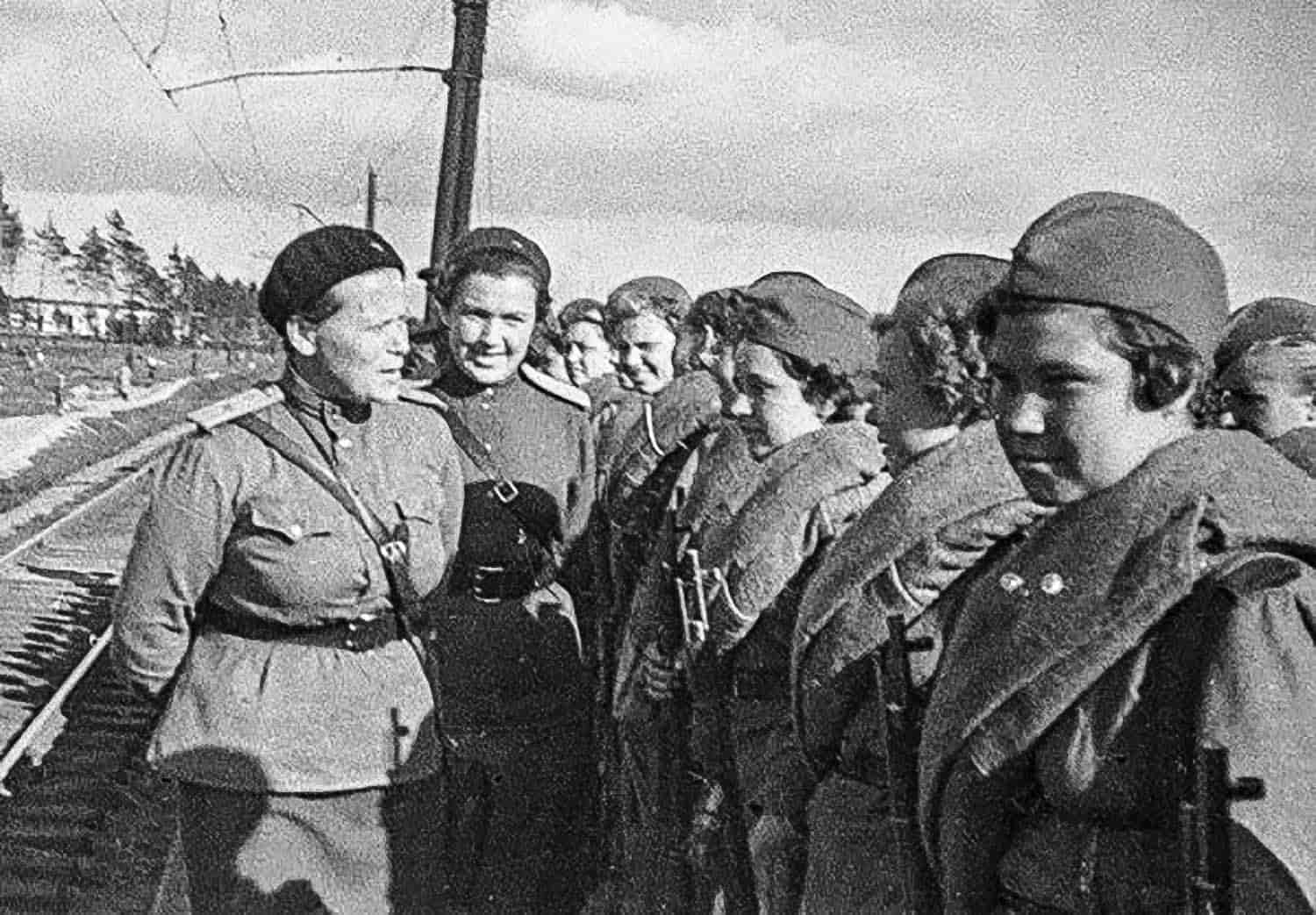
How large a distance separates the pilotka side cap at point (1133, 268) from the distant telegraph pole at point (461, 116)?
16.0 m

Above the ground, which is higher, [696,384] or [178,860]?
[696,384]

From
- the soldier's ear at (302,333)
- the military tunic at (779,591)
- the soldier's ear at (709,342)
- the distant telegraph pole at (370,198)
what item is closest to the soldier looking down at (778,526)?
the military tunic at (779,591)

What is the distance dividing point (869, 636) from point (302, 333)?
189 centimetres

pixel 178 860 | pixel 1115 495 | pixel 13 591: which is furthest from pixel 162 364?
pixel 1115 495

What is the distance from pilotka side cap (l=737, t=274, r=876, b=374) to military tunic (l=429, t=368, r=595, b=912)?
5.71ft

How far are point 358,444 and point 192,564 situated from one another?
53 cm

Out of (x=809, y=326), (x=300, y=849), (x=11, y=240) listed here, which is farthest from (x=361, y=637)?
(x=11, y=240)

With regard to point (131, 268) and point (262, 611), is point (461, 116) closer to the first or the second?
point (262, 611)

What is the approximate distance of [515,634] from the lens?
6500 mm

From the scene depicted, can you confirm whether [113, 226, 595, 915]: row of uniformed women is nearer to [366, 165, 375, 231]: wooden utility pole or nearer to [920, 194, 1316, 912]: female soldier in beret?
[920, 194, 1316, 912]: female soldier in beret

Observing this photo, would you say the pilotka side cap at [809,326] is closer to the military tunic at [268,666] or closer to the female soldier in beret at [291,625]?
the female soldier in beret at [291,625]

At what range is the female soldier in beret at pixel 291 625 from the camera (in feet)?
15.9

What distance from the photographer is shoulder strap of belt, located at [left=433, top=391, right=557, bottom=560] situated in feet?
21.3

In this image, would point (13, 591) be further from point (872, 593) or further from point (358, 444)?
point (872, 593)
